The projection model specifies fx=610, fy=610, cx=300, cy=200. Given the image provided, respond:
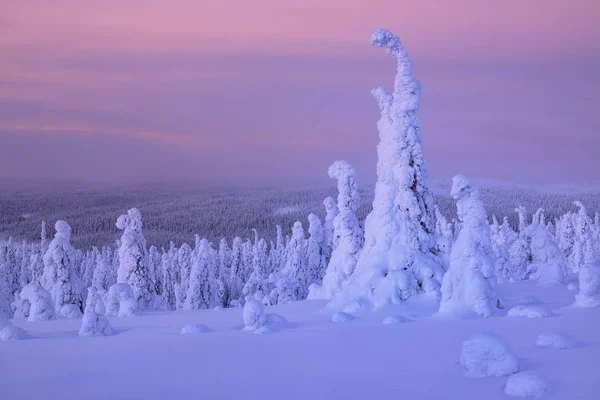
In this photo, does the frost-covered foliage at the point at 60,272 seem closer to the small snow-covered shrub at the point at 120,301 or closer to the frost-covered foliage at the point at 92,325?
the small snow-covered shrub at the point at 120,301

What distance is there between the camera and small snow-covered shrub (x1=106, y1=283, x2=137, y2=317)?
26047 mm

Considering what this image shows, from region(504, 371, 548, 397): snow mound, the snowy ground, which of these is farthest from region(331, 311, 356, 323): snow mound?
region(504, 371, 548, 397): snow mound

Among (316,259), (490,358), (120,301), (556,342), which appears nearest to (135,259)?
(120,301)

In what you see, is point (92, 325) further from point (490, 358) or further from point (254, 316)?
point (490, 358)

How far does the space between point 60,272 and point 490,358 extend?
30821 millimetres

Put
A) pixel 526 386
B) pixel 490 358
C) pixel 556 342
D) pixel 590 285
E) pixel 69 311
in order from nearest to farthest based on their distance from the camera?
1. pixel 526 386
2. pixel 490 358
3. pixel 556 342
4. pixel 590 285
5. pixel 69 311

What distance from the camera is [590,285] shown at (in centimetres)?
1702

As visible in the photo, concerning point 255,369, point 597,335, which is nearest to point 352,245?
point 597,335

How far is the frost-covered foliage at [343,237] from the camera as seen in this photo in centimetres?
3030

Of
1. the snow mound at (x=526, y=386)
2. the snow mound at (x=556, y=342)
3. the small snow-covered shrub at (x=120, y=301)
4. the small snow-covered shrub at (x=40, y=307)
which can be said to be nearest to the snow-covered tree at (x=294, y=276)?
the small snow-covered shrub at (x=120, y=301)

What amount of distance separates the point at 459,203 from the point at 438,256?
4774mm

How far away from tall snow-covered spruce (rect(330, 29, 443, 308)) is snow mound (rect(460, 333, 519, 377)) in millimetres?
12748

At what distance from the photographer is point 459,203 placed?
62.5 ft

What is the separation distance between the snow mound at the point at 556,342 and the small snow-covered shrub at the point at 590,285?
656 centimetres
